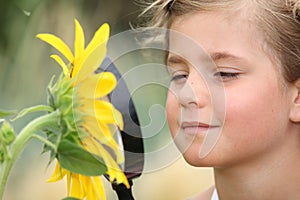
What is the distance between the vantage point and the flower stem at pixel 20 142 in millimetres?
855

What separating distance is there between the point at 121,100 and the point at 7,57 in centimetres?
144

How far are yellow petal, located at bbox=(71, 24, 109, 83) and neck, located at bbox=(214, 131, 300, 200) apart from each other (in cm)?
53

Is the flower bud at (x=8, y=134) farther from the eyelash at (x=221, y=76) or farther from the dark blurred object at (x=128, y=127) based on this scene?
the eyelash at (x=221, y=76)

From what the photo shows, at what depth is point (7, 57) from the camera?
2.43 metres

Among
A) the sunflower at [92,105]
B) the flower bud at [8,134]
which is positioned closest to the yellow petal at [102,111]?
the sunflower at [92,105]

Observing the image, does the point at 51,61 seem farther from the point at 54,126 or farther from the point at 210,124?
the point at 54,126

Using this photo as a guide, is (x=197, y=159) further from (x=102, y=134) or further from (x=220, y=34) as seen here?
(x=102, y=134)

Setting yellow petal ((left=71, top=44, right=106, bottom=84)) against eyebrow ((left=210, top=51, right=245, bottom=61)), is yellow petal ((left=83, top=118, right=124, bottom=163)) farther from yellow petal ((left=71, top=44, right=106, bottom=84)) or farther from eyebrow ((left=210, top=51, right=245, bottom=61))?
eyebrow ((left=210, top=51, right=245, bottom=61))

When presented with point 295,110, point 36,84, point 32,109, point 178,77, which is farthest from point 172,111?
point 36,84

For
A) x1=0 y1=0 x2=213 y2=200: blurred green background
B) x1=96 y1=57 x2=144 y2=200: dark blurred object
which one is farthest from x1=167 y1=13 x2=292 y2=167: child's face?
x1=0 y1=0 x2=213 y2=200: blurred green background

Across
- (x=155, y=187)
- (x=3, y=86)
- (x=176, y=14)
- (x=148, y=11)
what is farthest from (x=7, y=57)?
(x=176, y=14)

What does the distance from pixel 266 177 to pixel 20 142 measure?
0.70 metres

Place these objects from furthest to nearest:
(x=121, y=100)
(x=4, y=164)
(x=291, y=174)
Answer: (x=291, y=174)
(x=121, y=100)
(x=4, y=164)

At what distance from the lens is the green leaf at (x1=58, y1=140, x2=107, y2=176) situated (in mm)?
911
